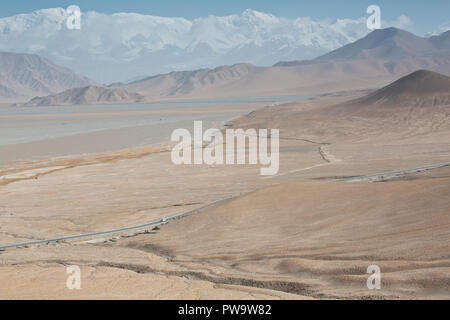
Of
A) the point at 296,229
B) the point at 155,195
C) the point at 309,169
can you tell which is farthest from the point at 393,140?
the point at 296,229

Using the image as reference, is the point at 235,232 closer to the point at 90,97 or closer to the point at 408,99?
the point at 408,99

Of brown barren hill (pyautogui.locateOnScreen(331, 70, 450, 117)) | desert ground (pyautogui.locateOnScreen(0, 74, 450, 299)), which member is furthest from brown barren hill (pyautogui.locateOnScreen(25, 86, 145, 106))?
desert ground (pyautogui.locateOnScreen(0, 74, 450, 299))

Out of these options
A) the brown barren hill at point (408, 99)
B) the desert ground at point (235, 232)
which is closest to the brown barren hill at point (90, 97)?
the brown barren hill at point (408, 99)

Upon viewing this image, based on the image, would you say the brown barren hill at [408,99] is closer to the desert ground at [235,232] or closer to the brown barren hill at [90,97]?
the desert ground at [235,232]

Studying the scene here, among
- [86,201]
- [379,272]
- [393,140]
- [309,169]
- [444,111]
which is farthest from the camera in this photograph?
[444,111]

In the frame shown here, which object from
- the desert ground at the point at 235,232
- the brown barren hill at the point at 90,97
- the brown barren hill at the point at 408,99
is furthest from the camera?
the brown barren hill at the point at 90,97

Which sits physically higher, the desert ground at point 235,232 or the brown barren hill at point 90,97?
the brown barren hill at point 90,97

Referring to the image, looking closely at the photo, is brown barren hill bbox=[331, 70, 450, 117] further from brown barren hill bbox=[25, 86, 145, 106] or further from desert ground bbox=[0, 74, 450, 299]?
brown barren hill bbox=[25, 86, 145, 106]
